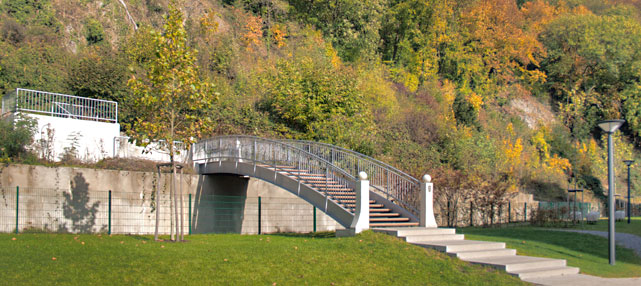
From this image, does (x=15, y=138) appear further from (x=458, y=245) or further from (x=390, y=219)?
(x=458, y=245)

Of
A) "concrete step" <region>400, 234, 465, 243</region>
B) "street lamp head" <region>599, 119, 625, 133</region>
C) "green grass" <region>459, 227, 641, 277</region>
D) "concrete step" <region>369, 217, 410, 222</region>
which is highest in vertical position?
"street lamp head" <region>599, 119, 625, 133</region>

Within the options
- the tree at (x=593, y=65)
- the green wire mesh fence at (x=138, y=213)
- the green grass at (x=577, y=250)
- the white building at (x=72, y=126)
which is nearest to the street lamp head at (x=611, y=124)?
the green grass at (x=577, y=250)

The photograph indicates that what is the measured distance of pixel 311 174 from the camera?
1884 centimetres

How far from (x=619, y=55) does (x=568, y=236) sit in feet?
145

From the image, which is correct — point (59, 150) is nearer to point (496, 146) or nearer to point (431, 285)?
point (431, 285)

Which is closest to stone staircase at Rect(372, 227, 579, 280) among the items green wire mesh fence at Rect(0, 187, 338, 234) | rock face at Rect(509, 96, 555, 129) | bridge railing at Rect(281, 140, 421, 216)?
bridge railing at Rect(281, 140, 421, 216)

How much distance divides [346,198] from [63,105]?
554 inches

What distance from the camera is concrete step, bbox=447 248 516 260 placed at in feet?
41.9

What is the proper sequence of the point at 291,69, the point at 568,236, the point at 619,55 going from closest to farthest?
1. the point at 568,236
2. the point at 291,69
3. the point at 619,55

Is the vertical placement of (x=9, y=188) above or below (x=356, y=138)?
below

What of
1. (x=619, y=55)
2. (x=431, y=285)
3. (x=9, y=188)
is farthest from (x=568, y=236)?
(x=619, y=55)

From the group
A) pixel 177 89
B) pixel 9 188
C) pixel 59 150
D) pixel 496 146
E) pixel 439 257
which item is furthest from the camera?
pixel 496 146

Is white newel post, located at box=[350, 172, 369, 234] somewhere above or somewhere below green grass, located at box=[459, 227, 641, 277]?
above

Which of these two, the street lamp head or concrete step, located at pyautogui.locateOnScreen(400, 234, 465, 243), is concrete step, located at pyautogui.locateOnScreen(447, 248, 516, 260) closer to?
concrete step, located at pyautogui.locateOnScreen(400, 234, 465, 243)
